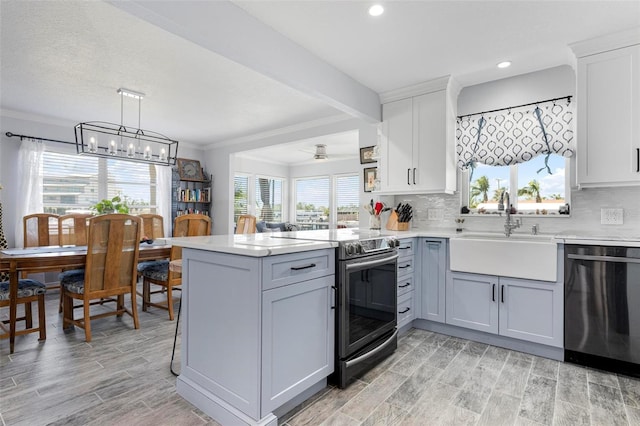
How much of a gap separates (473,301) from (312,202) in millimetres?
6289

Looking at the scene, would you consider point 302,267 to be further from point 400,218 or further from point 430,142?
point 430,142

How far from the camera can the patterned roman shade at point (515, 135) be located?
9.48ft

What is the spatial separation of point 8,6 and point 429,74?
130 inches

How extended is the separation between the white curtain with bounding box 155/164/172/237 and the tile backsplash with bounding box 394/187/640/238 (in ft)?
15.6

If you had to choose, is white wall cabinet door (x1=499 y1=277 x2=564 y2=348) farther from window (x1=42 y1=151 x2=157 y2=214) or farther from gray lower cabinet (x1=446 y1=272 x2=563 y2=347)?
window (x1=42 y1=151 x2=157 y2=214)

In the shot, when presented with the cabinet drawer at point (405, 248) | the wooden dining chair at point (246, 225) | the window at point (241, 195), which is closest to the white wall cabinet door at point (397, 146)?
the cabinet drawer at point (405, 248)

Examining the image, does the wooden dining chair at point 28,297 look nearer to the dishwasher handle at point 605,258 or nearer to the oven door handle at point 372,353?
the oven door handle at point 372,353

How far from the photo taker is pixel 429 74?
3.12 meters

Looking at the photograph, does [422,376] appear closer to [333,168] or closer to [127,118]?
[127,118]

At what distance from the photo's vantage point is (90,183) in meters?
5.21

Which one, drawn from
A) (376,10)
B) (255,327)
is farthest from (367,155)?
(255,327)

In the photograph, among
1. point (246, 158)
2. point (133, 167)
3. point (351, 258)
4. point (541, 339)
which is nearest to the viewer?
point (351, 258)

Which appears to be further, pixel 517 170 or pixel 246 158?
pixel 246 158

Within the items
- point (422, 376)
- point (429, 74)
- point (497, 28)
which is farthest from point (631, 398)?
point (429, 74)
